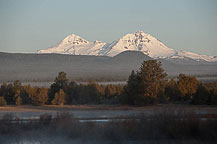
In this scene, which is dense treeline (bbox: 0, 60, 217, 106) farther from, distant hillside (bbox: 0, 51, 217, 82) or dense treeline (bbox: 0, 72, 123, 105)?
distant hillside (bbox: 0, 51, 217, 82)

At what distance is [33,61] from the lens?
138 m

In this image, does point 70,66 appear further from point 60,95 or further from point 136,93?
point 136,93

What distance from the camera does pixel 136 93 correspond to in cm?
3209

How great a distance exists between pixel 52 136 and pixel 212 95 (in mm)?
21626

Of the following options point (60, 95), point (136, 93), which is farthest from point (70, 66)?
point (136, 93)

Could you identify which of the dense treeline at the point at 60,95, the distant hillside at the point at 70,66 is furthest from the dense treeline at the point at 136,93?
the distant hillside at the point at 70,66

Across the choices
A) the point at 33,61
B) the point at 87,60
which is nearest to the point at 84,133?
the point at 33,61

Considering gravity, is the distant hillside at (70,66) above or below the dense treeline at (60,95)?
above

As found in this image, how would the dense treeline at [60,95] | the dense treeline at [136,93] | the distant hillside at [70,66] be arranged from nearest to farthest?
the dense treeline at [136,93] → the dense treeline at [60,95] → the distant hillside at [70,66]

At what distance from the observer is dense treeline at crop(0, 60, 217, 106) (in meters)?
31.8

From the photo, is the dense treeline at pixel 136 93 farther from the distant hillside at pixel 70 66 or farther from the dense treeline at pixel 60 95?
the distant hillside at pixel 70 66

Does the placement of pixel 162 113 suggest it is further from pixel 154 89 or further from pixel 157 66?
pixel 157 66

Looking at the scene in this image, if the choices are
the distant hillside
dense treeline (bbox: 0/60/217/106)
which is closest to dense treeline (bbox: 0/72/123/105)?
dense treeline (bbox: 0/60/217/106)

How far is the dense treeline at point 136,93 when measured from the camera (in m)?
31.8
